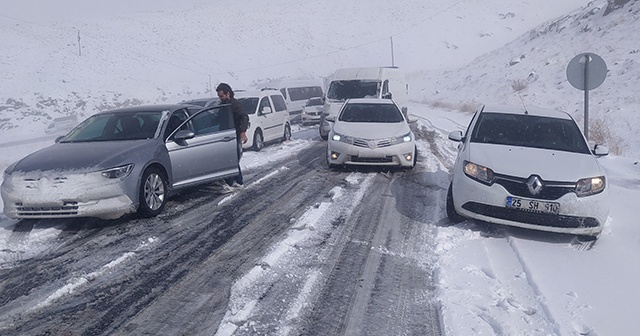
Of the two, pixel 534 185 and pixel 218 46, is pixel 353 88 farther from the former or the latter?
pixel 218 46

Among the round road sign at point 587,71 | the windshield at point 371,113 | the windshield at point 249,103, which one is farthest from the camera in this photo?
the windshield at point 249,103

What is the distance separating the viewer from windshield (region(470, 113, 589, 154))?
23.5ft

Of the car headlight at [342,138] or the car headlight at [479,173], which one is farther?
the car headlight at [342,138]

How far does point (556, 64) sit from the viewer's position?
3378cm

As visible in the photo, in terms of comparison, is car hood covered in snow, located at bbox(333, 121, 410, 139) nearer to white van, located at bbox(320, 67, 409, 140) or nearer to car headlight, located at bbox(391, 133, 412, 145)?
car headlight, located at bbox(391, 133, 412, 145)

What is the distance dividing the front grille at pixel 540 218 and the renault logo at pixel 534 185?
10.5 inches

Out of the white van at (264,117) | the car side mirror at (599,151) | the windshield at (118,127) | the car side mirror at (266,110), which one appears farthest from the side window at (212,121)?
the car side mirror at (266,110)

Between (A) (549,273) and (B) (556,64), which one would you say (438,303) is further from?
(B) (556,64)

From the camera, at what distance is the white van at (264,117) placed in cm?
1496

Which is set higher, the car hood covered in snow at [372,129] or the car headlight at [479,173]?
the car hood covered in snow at [372,129]

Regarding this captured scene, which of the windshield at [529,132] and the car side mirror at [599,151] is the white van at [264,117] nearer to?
the windshield at [529,132]

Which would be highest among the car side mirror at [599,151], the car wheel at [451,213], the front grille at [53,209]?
the car side mirror at [599,151]

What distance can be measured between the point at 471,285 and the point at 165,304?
2.78 meters

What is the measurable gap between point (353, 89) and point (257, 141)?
419 cm
